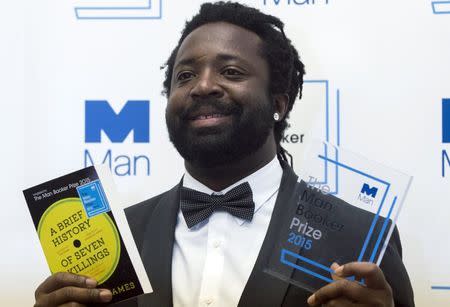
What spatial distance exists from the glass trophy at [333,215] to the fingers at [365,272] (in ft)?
0.20

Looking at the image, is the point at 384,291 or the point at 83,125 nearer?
the point at 384,291

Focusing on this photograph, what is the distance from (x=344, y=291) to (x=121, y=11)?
4.73 feet

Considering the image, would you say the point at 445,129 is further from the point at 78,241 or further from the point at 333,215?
the point at 78,241

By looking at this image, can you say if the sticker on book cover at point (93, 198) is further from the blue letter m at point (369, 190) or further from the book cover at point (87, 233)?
the blue letter m at point (369, 190)

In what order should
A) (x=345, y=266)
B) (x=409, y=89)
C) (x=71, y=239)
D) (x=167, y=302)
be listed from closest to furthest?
(x=345, y=266) < (x=71, y=239) < (x=167, y=302) < (x=409, y=89)

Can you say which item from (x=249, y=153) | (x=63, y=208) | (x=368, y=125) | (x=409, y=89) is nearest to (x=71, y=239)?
(x=63, y=208)

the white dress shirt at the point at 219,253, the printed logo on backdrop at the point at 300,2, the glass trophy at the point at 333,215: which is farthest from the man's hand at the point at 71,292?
the printed logo on backdrop at the point at 300,2

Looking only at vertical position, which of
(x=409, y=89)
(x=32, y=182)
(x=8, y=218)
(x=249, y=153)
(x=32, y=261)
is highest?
(x=409, y=89)

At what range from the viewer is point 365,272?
136cm

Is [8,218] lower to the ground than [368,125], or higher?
lower

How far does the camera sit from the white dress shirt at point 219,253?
170 centimetres

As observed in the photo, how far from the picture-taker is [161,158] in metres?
2.27

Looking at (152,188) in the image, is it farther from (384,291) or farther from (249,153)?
(384,291)

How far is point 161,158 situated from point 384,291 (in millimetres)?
1109
